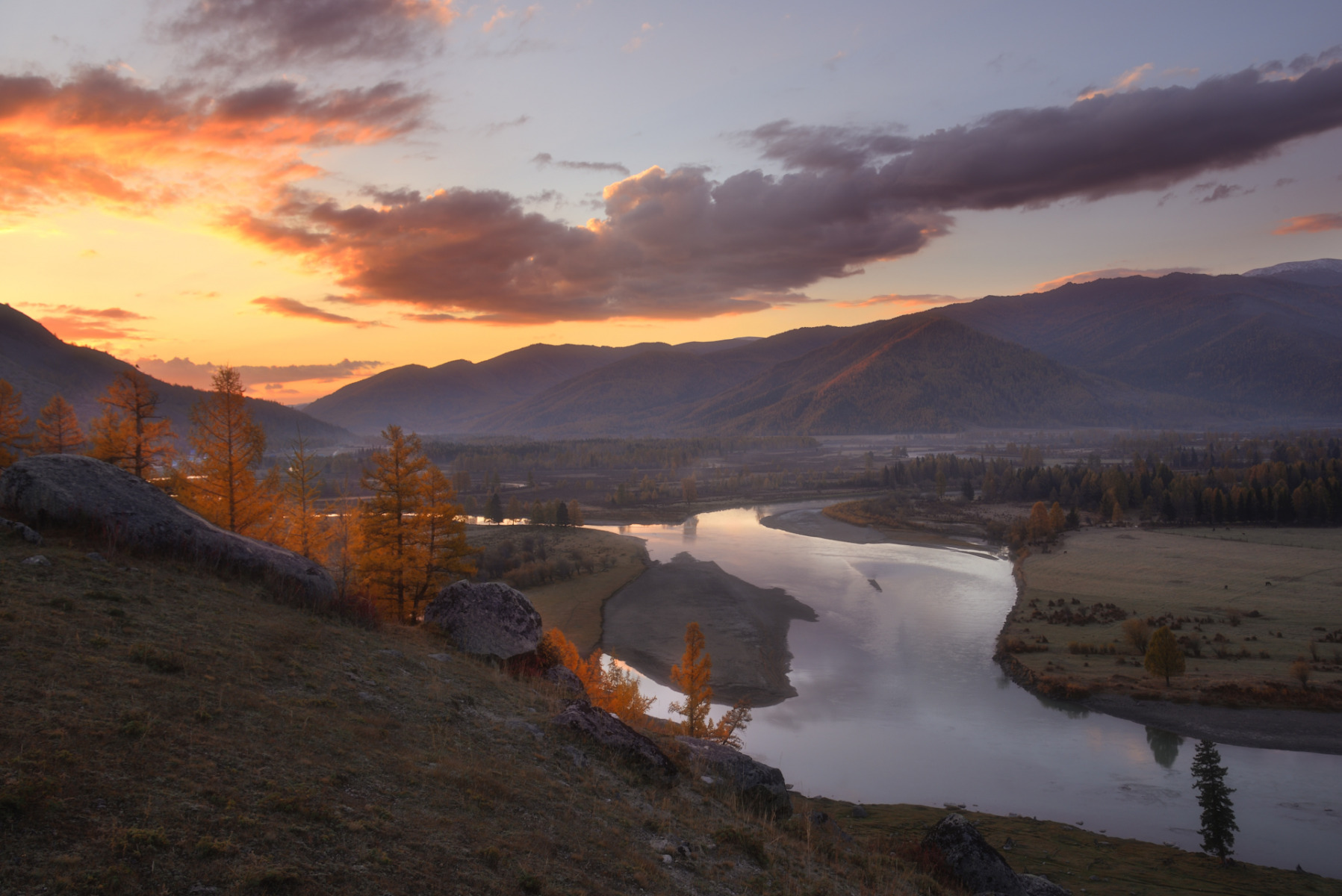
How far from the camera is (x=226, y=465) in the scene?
31922mm

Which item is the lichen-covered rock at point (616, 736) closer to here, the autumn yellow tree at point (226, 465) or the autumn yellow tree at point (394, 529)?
the autumn yellow tree at point (394, 529)

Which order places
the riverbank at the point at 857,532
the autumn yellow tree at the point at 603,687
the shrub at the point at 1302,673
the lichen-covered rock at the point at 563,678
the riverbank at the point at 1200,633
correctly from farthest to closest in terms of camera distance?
1. the riverbank at the point at 857,532
2. the shrub at the point at 1302,673
3. the riverbank at the point at 1200,633
4. the autumn yellow tree at the point at 603,687
5. the lichen-covered rock at the point at 563,678

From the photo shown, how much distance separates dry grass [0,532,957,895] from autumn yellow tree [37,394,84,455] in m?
34.7

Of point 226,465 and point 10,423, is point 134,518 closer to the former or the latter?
point 226,465

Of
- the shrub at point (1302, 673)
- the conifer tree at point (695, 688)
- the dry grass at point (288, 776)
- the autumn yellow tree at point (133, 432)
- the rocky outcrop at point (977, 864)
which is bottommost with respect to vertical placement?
the shrub at point (1302, 673)

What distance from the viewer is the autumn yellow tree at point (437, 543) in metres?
28.5

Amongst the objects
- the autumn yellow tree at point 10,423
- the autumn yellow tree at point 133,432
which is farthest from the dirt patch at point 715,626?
the autumn yellow tree at point 10,423

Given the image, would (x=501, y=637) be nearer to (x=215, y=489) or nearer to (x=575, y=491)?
(x=215, y=489)

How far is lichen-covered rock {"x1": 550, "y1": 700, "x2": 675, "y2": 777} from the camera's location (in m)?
12.9

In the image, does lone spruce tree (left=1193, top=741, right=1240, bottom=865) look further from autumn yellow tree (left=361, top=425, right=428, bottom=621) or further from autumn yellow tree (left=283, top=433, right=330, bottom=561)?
autumn yellow tree (left=283, top=433, right=330, bottom=561)

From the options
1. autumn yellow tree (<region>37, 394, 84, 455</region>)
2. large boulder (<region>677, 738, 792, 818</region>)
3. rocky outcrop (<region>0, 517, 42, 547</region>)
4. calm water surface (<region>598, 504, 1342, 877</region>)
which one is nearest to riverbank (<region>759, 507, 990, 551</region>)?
calm water surface (<region>598, 504, 1342, 877</region>)

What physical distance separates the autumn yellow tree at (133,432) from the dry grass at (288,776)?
24.7 meters

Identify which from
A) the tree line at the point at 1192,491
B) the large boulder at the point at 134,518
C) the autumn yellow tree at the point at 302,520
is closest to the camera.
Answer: the large boulder at the point at 134,518

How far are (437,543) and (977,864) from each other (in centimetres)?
2342
